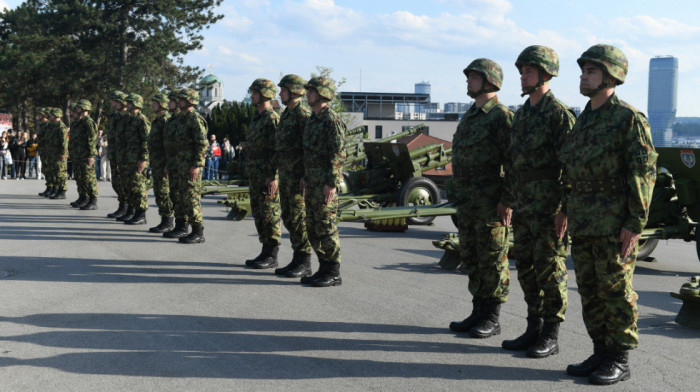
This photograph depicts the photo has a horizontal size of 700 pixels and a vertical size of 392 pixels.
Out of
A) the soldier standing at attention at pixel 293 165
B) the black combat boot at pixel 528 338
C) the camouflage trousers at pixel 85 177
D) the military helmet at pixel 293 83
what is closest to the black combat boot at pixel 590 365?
the black combat boot at pixel 528 338

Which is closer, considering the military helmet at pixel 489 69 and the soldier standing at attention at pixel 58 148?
the military helmet at pixel 489 69

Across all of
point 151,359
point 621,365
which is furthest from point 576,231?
point 151,359

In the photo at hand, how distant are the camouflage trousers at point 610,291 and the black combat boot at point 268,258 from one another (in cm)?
461

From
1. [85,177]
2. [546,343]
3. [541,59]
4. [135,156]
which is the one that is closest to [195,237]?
[135,156]

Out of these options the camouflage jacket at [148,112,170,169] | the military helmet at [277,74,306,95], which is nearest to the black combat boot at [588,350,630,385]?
the military helmet at [277,74,306,95]

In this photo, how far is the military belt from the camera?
4.41 meters

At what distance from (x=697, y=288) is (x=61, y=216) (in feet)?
37.2

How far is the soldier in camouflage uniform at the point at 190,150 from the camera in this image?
32.8 feet

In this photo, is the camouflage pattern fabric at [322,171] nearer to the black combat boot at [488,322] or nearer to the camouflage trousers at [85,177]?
the black combat boot at [488,322]

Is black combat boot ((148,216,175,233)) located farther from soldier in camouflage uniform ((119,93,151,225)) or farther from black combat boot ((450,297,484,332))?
black combat boot ((450,297,484,332))

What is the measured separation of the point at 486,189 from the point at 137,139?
26.3ft

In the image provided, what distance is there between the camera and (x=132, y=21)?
3606 centimetres

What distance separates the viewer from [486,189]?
215 inches

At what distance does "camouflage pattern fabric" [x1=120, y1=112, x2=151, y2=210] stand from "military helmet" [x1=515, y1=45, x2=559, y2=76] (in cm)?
830
